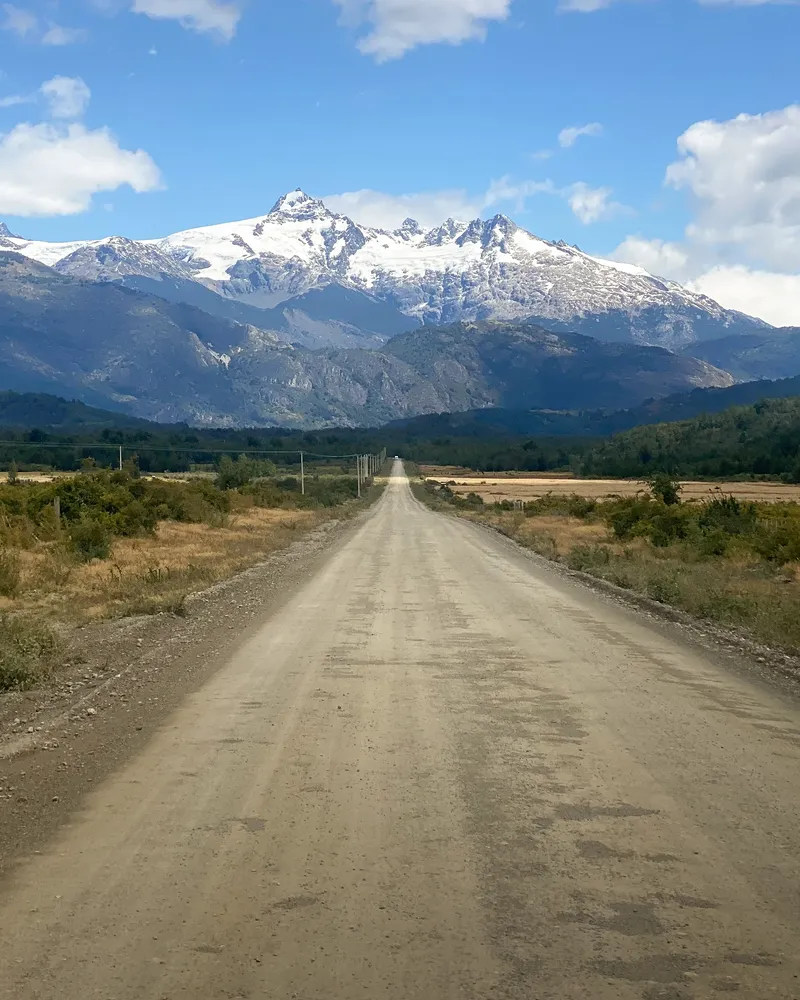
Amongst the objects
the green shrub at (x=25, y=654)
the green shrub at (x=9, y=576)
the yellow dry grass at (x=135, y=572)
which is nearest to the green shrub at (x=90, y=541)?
→ the yellow dry grass at (x=135, y=572)

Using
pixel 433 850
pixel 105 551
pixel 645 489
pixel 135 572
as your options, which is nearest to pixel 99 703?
pixel 433 850

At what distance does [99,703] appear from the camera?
10.5 m

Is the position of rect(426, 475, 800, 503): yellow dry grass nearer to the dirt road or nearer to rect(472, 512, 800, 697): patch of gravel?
rect(472, 512, 800, 697): patch of gravel

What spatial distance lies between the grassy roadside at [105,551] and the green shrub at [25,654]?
0.01 m

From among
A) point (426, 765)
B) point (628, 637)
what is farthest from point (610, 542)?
point (426, 765)

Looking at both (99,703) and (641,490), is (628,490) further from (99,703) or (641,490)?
(99,703)

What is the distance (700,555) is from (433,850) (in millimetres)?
24581

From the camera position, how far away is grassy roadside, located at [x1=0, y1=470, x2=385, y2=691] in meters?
16.2

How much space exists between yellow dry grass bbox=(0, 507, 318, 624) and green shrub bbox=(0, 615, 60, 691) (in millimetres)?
3357

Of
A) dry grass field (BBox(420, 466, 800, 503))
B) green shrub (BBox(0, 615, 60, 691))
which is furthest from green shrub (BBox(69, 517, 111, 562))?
dry grass field (BBox(420, 466, 800, 503))

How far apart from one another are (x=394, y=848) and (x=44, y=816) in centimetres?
243

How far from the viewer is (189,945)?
4797 millimetres

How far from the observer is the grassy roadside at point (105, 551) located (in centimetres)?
1617

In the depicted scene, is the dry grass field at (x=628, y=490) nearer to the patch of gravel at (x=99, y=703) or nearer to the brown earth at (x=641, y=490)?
the brown earth at (x=641, y=490)
